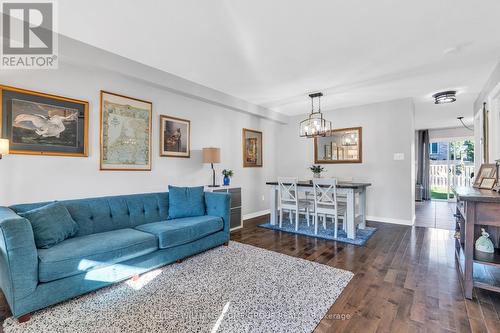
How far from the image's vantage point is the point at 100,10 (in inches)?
83.7

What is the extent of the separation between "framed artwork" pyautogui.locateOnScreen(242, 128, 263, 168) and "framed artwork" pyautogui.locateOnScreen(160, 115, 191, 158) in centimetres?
151

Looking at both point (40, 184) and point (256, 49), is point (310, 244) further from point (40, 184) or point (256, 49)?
point (40, 184)

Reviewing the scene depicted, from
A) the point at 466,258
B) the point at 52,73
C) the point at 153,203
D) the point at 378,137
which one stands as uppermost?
the point at 52,73

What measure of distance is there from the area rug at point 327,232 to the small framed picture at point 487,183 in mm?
1567

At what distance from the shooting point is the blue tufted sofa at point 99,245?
176 cm

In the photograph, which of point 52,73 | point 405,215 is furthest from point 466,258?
point 52,73

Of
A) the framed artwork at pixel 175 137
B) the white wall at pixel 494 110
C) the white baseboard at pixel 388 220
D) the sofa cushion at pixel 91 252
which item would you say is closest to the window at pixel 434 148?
the white baseboard at pixel 388 220

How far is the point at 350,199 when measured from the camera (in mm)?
3805

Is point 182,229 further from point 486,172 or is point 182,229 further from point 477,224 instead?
point 486,172

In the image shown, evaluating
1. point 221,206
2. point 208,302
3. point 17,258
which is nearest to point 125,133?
point 221,206

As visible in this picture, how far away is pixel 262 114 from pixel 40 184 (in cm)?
412

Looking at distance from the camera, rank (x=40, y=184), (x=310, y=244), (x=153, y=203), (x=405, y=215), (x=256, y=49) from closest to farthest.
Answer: (x=40, y=184) < (x=256, y=49) < (x=153, y=203) < (x=310, y=244) < (x=405, y=215)

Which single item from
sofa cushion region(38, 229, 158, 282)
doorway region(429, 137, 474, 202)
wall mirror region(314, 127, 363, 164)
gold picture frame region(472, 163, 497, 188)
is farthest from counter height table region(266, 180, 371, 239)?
doorway region(429, 137, 474, 202)

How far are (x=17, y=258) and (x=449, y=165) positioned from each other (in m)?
10.9
